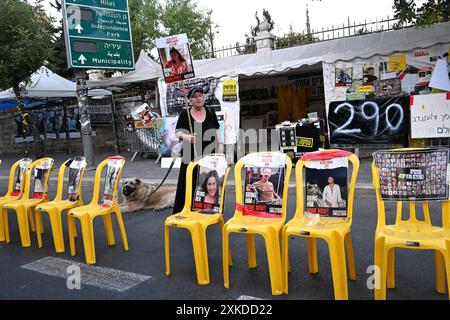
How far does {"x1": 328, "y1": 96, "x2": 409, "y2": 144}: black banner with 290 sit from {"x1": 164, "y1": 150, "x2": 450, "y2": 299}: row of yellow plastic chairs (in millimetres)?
5714

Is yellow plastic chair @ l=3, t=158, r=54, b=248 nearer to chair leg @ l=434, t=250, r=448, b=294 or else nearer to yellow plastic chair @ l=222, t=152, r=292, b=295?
yellow plastic chair @ l=222, t=152, r=292, b=295

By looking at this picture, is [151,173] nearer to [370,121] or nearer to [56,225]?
[370,121]

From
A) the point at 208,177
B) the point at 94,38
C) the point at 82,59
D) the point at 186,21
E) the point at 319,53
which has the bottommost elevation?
the point at 208,177

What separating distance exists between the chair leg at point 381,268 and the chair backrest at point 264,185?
902mm

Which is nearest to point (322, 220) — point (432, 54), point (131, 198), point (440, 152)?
point (440, 152)

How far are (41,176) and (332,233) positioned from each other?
4.11 metres

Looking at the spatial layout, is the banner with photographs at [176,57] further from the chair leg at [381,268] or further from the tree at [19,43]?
the tree at [19,43]

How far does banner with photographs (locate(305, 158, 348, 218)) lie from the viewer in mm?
3477

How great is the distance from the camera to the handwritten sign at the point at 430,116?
791cm

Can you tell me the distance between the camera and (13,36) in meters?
12.0

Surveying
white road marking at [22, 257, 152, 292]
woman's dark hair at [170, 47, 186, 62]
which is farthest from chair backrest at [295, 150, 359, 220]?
woman's dark hair at [170, 47, 186, 62]

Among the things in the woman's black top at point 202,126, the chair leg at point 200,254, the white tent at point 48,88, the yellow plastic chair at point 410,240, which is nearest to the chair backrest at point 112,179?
the woman's black top at point 202,126

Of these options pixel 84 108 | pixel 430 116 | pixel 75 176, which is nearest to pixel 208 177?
pixel 75 176

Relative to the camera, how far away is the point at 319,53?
969 centimetres
